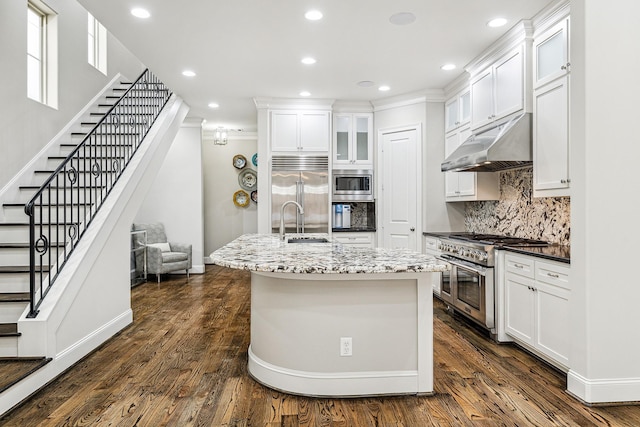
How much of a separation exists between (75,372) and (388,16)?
3.79m

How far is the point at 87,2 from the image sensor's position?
3150 millimetres

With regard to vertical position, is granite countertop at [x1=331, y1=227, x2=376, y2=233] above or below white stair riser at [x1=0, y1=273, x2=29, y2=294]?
above

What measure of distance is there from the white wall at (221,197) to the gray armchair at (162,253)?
1.58m

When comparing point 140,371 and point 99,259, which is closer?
point 140,371

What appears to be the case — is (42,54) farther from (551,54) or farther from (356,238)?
(551,54)

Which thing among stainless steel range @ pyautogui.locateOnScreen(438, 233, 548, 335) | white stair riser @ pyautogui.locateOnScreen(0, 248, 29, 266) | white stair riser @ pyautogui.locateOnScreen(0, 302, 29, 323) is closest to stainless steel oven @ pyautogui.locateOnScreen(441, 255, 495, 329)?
stainless steel range @ pyautogui.locateOnScreen(438, 233, 548, 335)

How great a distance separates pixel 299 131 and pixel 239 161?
3033mm

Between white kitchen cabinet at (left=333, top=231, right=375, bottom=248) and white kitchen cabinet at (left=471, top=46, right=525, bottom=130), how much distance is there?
2.24 m

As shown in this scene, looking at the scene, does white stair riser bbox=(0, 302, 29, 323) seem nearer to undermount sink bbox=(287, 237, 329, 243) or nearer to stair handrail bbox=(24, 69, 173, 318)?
stair handrail bbox=(24, 69, 173, 318)

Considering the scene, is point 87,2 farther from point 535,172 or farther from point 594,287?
point 594,287

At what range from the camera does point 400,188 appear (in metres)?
5.73

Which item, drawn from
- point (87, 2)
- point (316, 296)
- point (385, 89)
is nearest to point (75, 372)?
point (316, 296)

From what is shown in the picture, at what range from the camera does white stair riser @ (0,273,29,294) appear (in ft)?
10.6

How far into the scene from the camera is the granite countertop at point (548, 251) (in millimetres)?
2725
